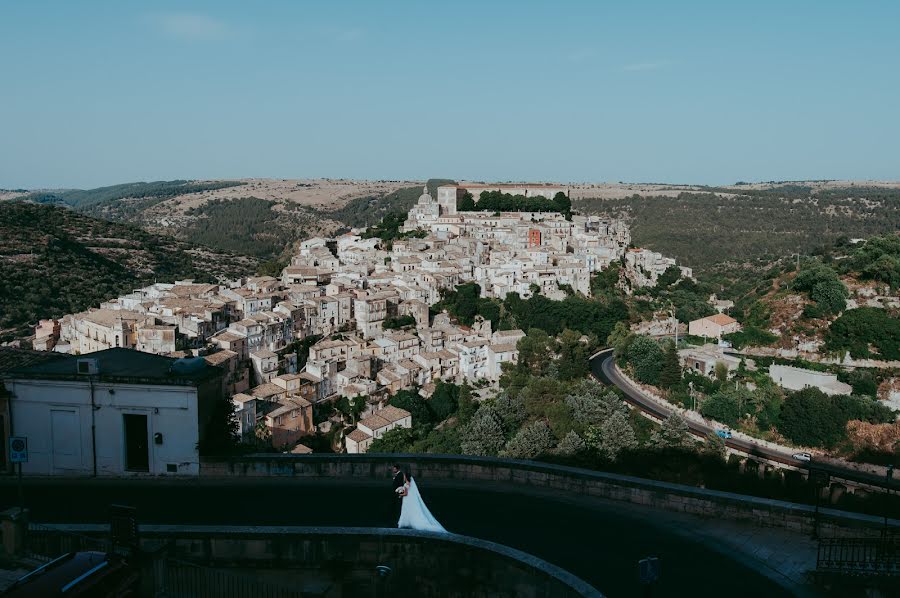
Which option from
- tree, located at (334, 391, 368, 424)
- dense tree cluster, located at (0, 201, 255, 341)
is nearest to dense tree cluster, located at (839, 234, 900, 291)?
tree, located at (334, 391, 368, 424)

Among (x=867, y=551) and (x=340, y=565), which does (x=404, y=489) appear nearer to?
(x=340, y=565)

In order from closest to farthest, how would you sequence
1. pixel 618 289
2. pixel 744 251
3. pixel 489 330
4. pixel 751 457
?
1. pixel 751 457
2. pixel 489 330
3. pixel 618 289
4. pixel 744 251

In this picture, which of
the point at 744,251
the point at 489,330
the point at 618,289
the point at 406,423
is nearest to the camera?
the point at 406,423

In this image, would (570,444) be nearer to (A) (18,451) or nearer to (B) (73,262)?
(A) (18,451)

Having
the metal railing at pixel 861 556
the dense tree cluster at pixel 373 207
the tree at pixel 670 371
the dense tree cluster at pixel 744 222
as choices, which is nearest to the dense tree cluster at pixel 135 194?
the dense tree cluster at pixel 373 207

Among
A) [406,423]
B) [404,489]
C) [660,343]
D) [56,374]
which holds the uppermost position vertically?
[56,374]

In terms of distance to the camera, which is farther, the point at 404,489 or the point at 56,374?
the point at 56,374

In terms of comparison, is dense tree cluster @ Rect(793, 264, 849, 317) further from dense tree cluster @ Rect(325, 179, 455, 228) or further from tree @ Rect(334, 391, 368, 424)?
Result: dense tree cluster @ Rect(325, 179, 455, 228)

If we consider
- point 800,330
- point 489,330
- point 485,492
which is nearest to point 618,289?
point 489,330
